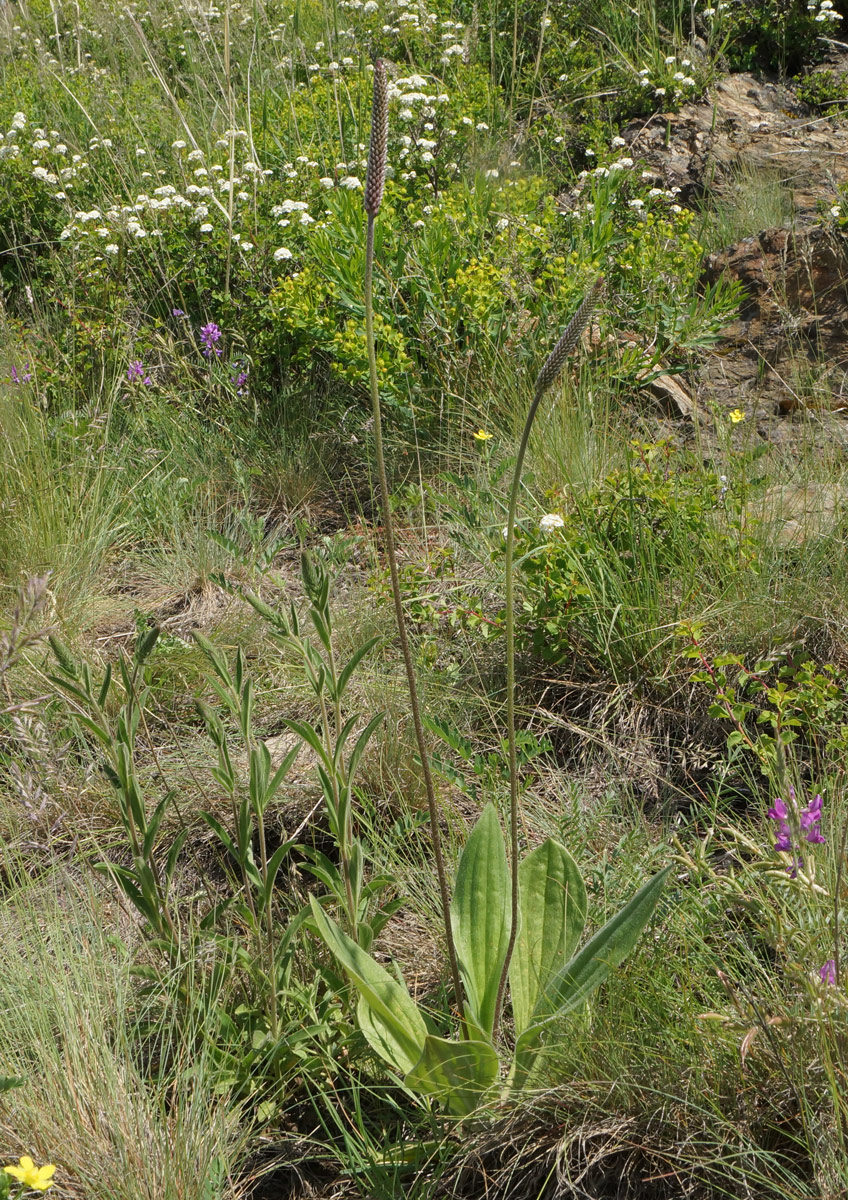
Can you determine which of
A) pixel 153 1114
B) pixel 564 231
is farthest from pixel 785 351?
pixel 153 1114

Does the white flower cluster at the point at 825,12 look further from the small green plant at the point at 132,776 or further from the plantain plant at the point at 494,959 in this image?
the small green plant at the point at 132,776

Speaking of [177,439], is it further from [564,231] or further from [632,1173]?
[632,1173]

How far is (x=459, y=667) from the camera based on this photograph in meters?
2.67

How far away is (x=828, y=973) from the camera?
1.41m

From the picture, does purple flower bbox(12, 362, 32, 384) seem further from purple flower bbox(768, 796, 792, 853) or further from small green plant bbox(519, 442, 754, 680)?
purple flower bbox(768, 796, 792, 853)

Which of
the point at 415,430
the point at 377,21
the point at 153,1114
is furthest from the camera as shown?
the point at 377,21

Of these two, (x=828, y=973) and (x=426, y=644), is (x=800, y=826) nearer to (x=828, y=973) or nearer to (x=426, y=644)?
(x=828, y=973)

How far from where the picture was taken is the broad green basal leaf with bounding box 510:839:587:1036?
67.7 inches

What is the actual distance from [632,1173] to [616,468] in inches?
80.3

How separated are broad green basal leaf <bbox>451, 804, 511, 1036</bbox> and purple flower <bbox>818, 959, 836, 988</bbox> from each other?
0.53 metres

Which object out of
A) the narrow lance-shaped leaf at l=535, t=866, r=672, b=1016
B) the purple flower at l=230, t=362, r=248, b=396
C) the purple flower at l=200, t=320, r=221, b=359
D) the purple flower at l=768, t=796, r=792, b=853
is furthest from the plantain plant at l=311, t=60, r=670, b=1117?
the purple flower at l=200, t=320, r=221, b=359

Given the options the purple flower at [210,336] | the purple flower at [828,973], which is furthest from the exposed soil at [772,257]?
the purple flower at [828,973]

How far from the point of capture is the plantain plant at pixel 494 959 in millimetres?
1504

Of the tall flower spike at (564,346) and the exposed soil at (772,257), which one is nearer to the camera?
the tall flower spike at (564,346)
